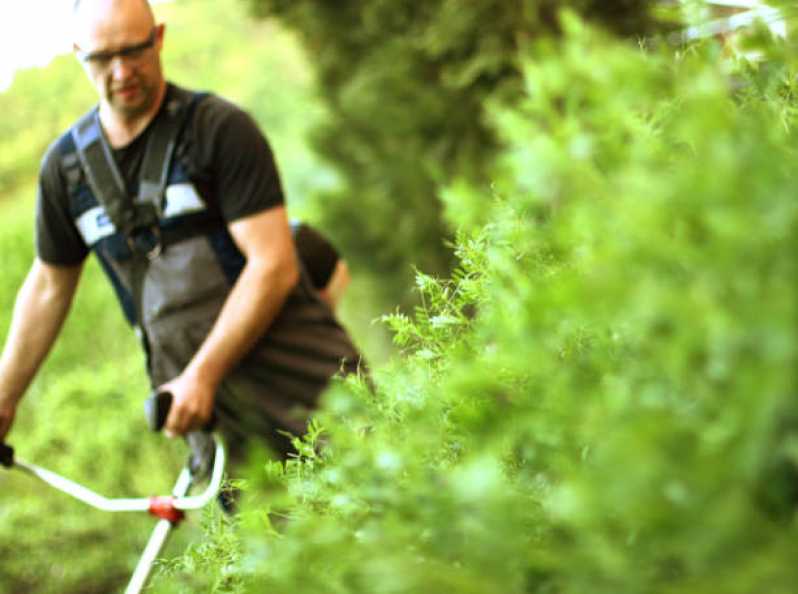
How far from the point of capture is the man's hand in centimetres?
283

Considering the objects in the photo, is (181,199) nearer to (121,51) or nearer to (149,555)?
(121,51)

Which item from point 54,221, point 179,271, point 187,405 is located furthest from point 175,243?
point 187,405

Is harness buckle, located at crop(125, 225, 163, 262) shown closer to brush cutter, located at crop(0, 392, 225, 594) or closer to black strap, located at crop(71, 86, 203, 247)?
black strap, located at crop(71, 86, 203, 247)

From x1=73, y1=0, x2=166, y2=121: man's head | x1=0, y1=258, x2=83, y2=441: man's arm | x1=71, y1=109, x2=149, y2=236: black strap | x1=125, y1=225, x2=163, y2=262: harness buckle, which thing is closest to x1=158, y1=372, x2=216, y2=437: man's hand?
x1=125, y1=225, x2=163, y2=262: harness buckle

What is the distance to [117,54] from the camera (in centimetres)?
303

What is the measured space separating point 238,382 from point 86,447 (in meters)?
4.42

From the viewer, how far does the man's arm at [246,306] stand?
2.88 m

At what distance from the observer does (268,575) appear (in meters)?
0.89

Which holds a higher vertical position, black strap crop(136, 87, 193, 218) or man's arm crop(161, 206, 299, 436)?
black strap crop(136, 87, 193, 218)

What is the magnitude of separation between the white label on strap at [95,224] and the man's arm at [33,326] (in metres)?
0.20

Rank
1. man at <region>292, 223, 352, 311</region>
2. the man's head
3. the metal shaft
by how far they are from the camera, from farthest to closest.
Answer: man at <region>292, 223, 352, 311</region> < the man's head < the metal shaft

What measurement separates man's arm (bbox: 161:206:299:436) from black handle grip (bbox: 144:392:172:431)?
0.05 meters

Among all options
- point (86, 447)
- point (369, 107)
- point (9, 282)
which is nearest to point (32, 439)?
point (86, 447)

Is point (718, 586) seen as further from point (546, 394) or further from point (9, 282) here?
point (9, 282)
